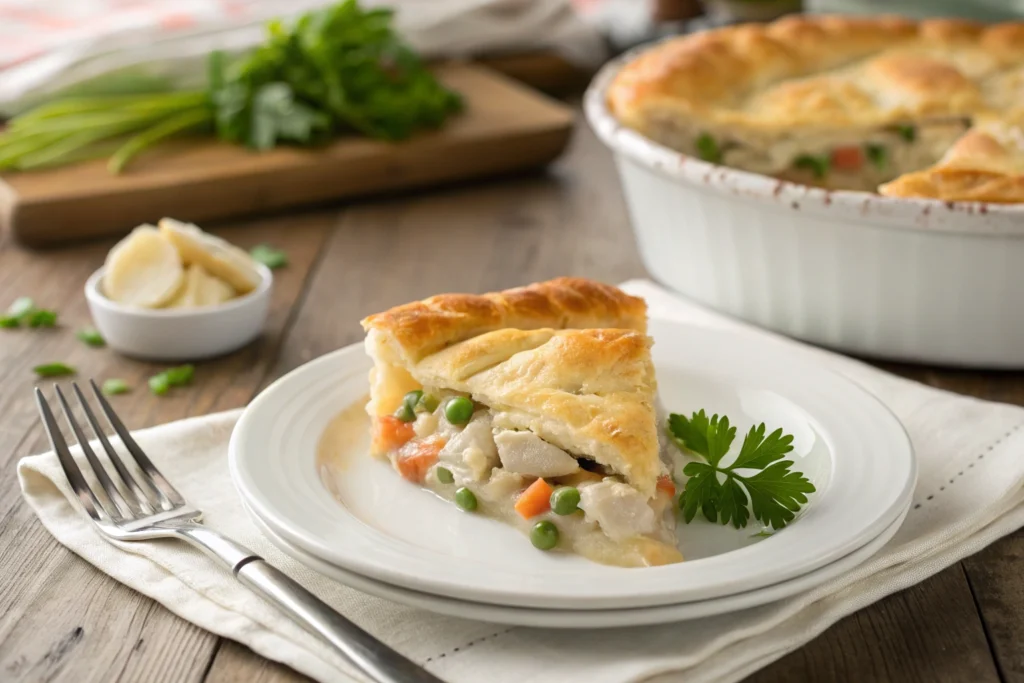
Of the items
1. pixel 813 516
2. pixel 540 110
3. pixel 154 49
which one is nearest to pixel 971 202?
pixel 813 516

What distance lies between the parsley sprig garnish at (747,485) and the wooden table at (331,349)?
25cm

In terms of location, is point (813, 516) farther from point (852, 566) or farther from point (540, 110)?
point (540, 110)

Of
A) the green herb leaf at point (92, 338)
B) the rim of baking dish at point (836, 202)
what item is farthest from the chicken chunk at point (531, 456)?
the green herb leaf at point (92, 338)

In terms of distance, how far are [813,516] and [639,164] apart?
5.52ft

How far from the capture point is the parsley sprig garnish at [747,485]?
2275mm

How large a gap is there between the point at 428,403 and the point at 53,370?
137 centimetres

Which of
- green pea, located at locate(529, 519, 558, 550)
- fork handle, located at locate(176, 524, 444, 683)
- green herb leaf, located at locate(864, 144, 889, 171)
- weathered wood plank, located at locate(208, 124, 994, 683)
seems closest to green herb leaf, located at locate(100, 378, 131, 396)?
weathered wood plank, located at locate(208, 124, 994, 683)

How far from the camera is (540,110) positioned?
5.23 metres

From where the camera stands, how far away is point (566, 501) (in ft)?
7.35

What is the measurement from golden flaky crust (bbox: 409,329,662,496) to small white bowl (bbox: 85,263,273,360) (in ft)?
3.43

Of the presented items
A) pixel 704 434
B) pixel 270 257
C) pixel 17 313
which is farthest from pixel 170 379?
pixel 704 434

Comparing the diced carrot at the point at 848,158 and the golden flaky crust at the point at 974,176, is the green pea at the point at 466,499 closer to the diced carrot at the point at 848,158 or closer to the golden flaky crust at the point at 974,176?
the golden flaky crust at the point at 974,176

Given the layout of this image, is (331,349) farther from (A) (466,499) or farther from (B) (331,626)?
(B) (331,626)

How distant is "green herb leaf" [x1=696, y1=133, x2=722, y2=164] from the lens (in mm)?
4160
